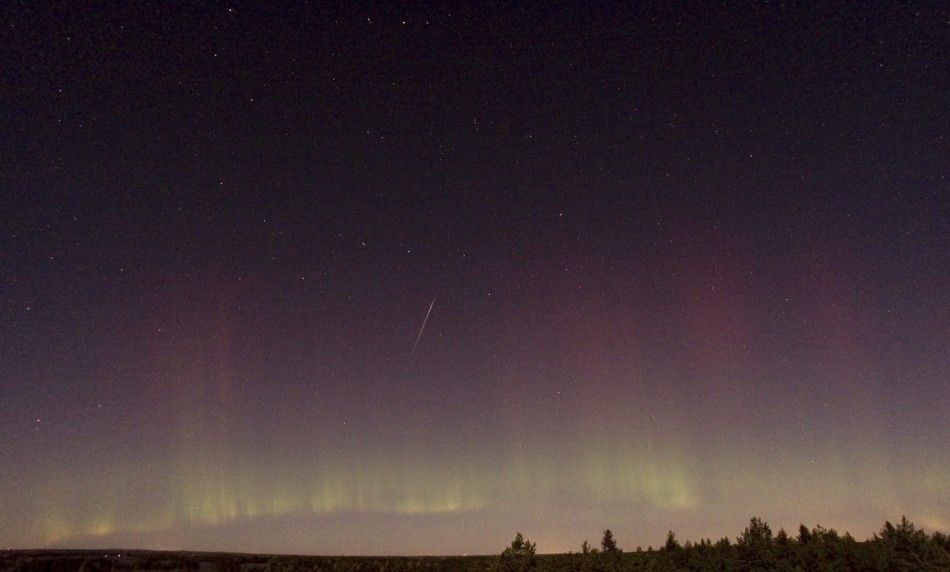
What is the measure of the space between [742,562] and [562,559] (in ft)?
23.9

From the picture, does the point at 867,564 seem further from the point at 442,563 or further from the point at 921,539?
the point at 442,563

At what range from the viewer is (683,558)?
2631 cm

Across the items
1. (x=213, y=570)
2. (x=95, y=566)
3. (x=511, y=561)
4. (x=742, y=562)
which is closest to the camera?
(x=511, y=561)

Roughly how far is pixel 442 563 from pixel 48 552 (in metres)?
22.7

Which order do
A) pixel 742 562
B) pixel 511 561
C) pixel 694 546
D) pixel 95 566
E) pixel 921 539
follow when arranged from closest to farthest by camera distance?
pixel 511 561 < pixel 921 539 < pixel 742 562 < pixel 694 546 < pixel 95 566

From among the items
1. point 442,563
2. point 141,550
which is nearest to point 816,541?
point 442,563

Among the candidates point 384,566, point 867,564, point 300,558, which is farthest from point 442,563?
point 867,564

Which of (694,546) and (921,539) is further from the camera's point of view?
(694,546)

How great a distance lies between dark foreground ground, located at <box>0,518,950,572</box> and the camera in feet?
68.4

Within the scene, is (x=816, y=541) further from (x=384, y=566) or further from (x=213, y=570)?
(x=213, y=570)

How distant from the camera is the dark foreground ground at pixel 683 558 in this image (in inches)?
821

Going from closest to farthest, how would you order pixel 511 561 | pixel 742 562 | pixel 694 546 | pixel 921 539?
1. pixel 511 561
2. pixel 921 539
3. pixel 742 562
4. pixel 694 546

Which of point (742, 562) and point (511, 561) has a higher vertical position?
point (511, 561)

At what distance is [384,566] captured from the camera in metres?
33.4
